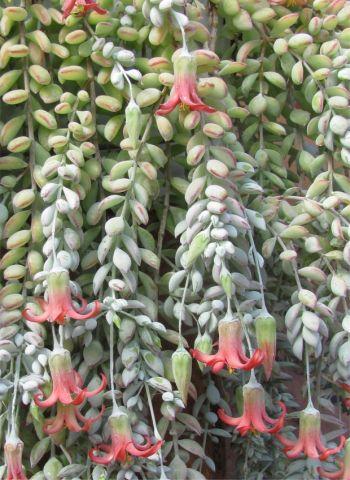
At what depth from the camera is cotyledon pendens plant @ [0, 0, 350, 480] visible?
0.79 m

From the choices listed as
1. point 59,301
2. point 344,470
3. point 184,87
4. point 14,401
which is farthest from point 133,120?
point 344,470

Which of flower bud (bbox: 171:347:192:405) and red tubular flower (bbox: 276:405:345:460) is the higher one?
flower bud (bbox: 171:347:192:405)

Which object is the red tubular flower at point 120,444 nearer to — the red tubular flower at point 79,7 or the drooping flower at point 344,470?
the drooping flower at point 344,470

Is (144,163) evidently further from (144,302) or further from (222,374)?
(222,374)

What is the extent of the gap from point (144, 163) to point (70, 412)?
286 millimetres

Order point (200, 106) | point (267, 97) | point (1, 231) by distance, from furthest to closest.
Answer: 1. point (267, 97)
2. point (1, 231)
3. point (200, 106)

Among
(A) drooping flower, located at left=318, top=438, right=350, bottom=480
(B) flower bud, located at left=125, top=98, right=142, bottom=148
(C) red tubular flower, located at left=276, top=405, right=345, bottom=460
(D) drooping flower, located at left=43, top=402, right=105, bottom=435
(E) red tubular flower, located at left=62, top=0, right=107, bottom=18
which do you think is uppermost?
(E) red tubular flower, located at left=62, top=0, right=107, bottom=18

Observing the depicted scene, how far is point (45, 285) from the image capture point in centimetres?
78

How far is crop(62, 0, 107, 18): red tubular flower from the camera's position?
0.82 m

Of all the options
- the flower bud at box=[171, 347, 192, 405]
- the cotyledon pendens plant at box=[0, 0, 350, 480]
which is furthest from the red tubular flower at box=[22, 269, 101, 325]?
the flower bud at box=[171, 347, 192, 405]

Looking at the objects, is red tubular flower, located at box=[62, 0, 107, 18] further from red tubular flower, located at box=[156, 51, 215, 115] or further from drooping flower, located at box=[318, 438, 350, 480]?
drooping flower, located at box=[318, 438, 350, 480]

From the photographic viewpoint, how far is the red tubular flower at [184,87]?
0.77 meters

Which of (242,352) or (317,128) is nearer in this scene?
(242,352)

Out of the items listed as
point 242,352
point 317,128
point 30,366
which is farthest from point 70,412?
point 317,128
